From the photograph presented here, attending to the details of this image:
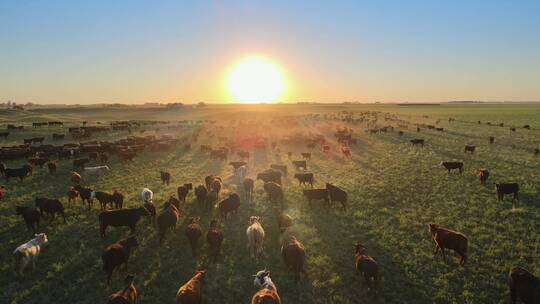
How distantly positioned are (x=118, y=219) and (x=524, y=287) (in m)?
14.7

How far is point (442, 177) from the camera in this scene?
997 inches

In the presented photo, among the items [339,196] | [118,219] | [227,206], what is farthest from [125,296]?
[339,196]

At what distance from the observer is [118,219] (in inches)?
574

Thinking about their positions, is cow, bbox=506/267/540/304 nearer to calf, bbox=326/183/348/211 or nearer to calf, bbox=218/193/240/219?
calf, bbox=326/183/348/211

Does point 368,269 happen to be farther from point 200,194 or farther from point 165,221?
point 200,194

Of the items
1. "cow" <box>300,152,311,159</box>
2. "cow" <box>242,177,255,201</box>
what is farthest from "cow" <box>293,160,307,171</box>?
"cow" <box>242,177,255,201</box>

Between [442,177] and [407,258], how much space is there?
48.0ft

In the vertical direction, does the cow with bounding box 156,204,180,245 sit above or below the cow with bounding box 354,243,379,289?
above

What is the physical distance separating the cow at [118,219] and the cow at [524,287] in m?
13.9

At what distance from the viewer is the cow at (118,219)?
14378 mm

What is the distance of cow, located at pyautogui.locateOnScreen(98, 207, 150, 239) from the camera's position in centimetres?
1438

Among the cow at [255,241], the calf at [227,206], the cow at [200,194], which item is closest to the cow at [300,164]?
the cow at [200,194]

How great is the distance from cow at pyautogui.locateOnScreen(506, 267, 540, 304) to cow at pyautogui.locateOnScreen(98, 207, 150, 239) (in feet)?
45.6

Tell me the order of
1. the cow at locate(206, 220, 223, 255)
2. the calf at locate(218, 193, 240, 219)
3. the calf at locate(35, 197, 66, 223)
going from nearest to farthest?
the cow at locate(206, 220, 223, 255), the calf at locate(35, 197, 66, 223), the calf at locate(218, 193, 240, 219)
